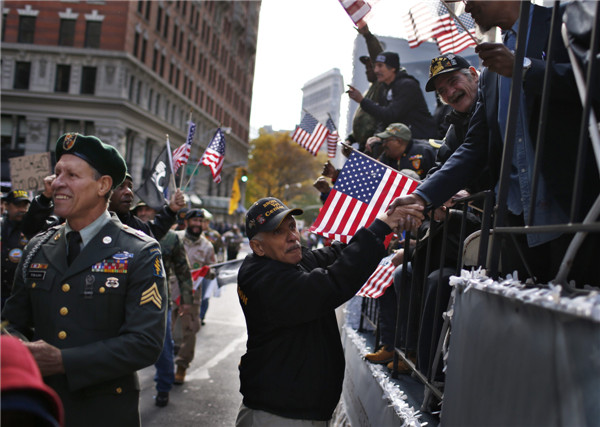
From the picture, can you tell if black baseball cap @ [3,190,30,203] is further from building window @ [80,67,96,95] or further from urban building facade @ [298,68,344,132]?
urban building facade @ [298,68,344,132]

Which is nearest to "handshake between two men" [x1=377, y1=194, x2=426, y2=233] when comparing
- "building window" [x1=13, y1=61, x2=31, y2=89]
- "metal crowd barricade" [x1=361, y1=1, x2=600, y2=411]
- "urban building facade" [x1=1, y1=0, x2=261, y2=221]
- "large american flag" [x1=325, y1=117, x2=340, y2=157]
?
"metal crowd barricade" [x1=361, y1=1, x2=600, y2=411]

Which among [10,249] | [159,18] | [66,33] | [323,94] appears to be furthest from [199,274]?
[323,94]

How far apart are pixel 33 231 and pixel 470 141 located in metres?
4.55

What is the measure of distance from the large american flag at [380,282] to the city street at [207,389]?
2428 millimetres

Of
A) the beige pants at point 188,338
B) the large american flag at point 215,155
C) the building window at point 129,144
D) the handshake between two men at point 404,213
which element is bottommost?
the beige pants at point 188,338

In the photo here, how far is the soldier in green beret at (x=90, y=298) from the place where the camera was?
2445mm

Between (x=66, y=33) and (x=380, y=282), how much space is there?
40019 millimetres

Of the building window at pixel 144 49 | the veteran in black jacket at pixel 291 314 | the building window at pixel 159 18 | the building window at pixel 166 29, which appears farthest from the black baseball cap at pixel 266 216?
the building window at pixel 166 29

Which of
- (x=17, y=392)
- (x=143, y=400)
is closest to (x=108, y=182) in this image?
(x=17, y=392)

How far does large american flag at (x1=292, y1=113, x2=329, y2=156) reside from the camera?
1145cm

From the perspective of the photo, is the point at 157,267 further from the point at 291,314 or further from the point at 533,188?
the point at 533,188

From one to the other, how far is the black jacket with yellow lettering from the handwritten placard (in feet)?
27.5

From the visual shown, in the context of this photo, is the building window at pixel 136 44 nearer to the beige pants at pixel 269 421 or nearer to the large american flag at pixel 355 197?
the large american flag at pixel 355 197

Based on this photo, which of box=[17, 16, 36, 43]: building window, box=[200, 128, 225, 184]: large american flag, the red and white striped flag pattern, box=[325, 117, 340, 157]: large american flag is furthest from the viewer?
box=[17, 16, 36, 43]: building window
